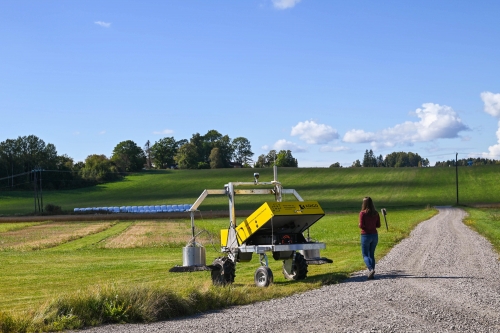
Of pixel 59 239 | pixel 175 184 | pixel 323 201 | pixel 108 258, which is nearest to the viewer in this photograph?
pixel 108 258

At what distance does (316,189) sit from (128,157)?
6513 cm

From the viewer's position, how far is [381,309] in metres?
11.8

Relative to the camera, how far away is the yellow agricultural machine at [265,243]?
15677mm

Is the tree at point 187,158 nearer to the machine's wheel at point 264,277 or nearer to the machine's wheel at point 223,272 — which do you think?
the machine's wheel at point 223,272

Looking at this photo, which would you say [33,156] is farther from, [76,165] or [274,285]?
[274,285]

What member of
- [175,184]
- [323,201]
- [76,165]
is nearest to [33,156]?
[76,165]

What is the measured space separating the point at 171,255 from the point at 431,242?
1125 cm

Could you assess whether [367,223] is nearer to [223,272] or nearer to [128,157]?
[223,272]

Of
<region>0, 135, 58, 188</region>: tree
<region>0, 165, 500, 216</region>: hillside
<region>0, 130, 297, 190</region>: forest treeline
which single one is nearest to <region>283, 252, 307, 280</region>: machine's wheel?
<region>0, 165, 500, 216</region>: hillside

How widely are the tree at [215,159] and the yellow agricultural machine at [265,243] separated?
152814 mm

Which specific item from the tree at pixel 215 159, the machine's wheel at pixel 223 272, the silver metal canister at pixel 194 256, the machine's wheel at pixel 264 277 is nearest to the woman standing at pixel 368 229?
the machine's wheel at pixel 264 277

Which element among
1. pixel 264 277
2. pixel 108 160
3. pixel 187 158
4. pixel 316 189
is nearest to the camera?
pixel 264 277

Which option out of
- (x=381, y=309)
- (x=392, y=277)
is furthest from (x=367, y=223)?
(x=381, y=309)

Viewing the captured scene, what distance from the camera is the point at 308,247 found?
631 inches
